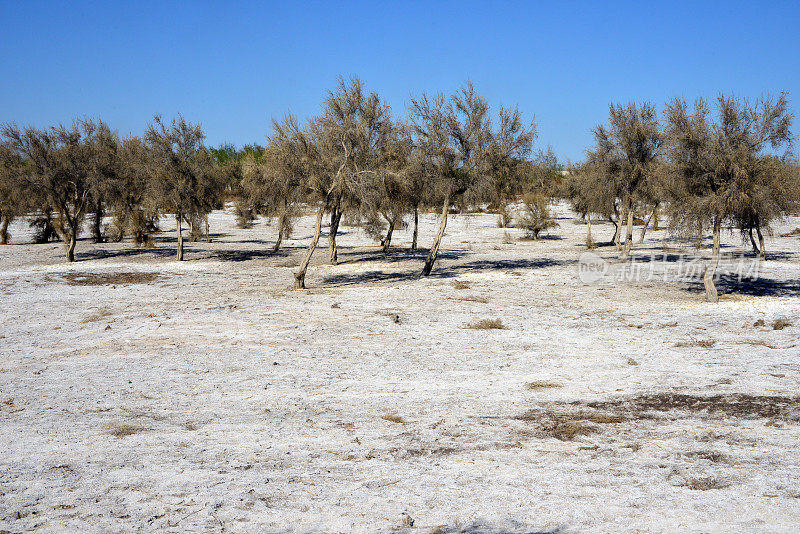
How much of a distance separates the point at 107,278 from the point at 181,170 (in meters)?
6.04

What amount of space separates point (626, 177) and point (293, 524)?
80.1 feet

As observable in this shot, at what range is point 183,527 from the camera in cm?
504

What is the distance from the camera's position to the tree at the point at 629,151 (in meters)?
25.3

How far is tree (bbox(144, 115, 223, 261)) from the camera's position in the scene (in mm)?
26094

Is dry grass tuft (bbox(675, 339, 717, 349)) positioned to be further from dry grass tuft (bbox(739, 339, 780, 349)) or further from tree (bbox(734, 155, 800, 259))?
tree (bbox(734, 155, 800, 259))

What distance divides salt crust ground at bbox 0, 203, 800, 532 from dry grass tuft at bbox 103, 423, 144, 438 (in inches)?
5.9

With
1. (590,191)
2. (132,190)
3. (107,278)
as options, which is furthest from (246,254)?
(590,191)

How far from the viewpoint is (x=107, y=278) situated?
75.7 feet

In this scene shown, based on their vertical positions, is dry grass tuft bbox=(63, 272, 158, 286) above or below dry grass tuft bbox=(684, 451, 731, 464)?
above

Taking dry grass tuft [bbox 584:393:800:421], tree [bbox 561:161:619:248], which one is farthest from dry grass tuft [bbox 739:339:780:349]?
tree [bbox 561:161:619:248]

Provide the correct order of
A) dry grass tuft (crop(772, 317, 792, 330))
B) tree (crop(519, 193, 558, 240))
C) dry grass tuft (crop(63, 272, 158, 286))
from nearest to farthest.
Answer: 1. dry grass tuft (crop(772, 317, 792, 330))
2. dry grass tuft (crop(63, 272, 158, 286))
3. tree (crop(519, 193, 558, 240))

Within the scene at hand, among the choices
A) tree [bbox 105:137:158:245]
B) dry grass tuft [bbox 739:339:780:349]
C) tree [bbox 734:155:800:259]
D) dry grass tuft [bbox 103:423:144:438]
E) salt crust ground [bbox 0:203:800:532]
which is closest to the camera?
salt crust ground [bbox 0:203:800:532]

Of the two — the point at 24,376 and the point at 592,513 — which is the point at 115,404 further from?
the point at 592,513

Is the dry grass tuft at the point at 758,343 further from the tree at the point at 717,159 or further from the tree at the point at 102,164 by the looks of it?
the tree at the point at 102,164
